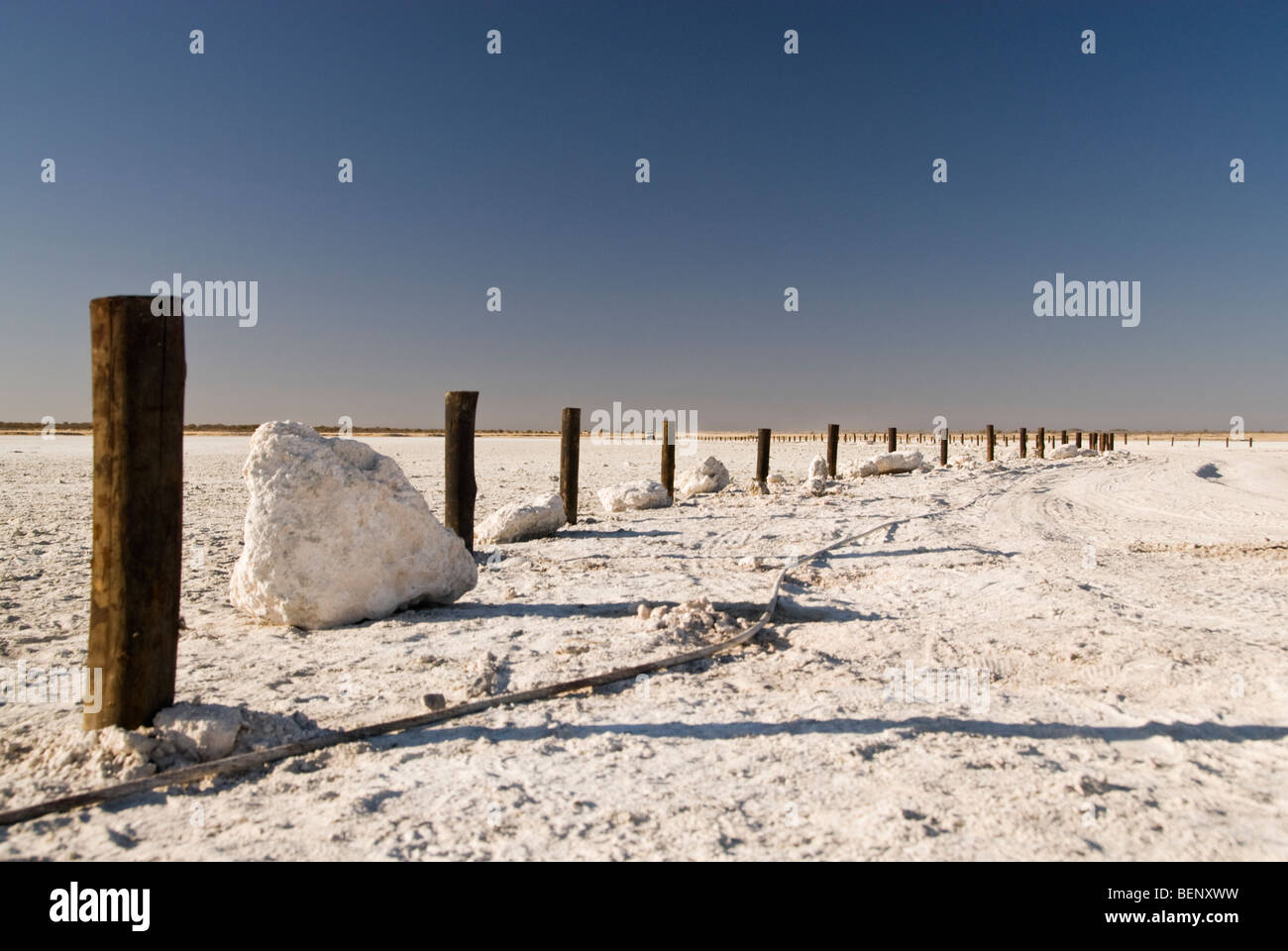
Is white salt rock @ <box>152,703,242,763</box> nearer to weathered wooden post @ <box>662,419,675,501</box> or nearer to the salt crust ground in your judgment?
the salt crust ground

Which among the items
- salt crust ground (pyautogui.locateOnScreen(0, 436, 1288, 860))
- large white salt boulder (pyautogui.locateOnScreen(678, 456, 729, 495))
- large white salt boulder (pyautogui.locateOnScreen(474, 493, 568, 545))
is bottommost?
salt crust ground (pyautogui.locateOnScreen(0, 436, 1288, 860))

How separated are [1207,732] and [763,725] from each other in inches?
79.2

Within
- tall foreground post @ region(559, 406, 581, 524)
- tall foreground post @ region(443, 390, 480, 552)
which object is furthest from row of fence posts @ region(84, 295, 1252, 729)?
tall foreground post @ region(559, 406, 581, 524)

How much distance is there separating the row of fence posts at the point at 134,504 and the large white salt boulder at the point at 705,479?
507 inches

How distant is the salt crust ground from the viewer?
264 cm

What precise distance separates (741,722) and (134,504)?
2.93m

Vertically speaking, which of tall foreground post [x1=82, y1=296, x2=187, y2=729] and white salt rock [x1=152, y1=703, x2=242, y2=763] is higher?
tall foreground post [x1=82, y1=296, x2=187, y2=729]

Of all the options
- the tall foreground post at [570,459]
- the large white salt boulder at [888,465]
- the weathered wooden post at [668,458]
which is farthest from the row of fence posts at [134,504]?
the large white salt boulder at [888,465]

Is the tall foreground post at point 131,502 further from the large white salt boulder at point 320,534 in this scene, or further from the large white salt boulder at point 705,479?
the large white salt boulder at point 705,479

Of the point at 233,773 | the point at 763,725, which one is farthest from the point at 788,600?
the point at 233,773

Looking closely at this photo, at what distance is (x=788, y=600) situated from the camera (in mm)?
6016

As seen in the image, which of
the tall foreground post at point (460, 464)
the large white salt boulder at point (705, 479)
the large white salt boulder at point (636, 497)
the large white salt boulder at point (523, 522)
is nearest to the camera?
the tall foreground post at point (460, 464)

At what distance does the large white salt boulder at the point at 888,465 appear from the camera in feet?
68.0

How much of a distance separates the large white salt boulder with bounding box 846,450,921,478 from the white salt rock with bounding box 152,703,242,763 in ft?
61.7
